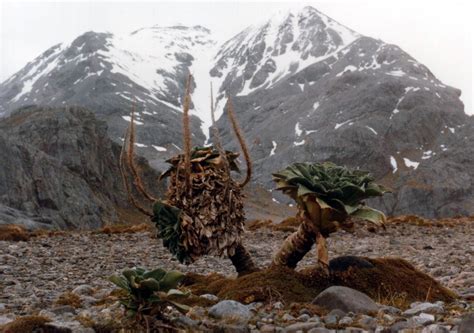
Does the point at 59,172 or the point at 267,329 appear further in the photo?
the point at 59,172

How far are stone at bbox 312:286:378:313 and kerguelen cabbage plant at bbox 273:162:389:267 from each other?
0.77m

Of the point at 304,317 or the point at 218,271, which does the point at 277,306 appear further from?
the point at 218,271

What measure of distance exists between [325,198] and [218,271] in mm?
7069

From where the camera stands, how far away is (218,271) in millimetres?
13727

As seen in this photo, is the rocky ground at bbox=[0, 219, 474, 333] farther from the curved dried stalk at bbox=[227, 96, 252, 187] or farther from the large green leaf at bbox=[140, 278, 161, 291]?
the curved dried stalk at bbox=[227, 96, 252, 187]

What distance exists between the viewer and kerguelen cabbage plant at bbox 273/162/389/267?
720 cm

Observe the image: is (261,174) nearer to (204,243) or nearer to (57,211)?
(57,211)

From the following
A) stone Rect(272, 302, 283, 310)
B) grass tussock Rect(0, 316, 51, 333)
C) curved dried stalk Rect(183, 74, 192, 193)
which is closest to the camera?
grass tussock Rect(0, 316, 51, 333)

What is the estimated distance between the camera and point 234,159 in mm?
8297

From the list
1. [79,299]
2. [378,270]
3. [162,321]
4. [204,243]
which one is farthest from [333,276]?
[79,299]

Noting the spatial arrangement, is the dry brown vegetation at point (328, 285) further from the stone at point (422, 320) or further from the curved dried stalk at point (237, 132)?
the curved dried stalk at point (237, 132)

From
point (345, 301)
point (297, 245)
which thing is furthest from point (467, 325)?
point (297, 245)

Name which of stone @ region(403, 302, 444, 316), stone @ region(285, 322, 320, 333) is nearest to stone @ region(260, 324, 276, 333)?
stone @ region(285, 322, 320, 333)

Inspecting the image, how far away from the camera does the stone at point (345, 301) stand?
641 centimetres
